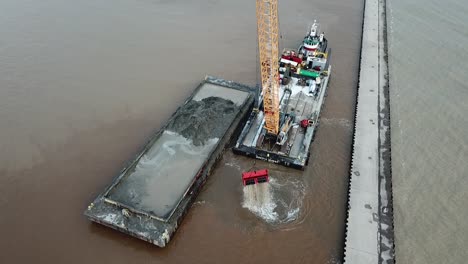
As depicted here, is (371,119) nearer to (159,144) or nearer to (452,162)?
(452,162)

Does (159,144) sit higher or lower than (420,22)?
lower

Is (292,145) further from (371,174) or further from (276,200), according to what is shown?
(371,174)

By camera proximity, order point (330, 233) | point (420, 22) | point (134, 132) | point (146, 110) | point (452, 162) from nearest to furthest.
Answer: point (330, 233) → point (452, 162) → point (134, 132) → point (146, 110) → point (420, 22)

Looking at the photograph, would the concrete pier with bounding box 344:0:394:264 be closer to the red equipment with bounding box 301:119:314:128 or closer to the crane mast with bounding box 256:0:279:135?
the red equipment with bounding box 301:119:314:128

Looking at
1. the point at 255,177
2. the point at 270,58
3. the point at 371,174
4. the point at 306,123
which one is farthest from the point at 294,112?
the point at 255,177

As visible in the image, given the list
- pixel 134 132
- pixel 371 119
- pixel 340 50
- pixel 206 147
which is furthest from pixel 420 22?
pixel 134 132

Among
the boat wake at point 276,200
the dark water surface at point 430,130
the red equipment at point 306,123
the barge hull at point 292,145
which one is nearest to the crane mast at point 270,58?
the barge hull at point 292,145
